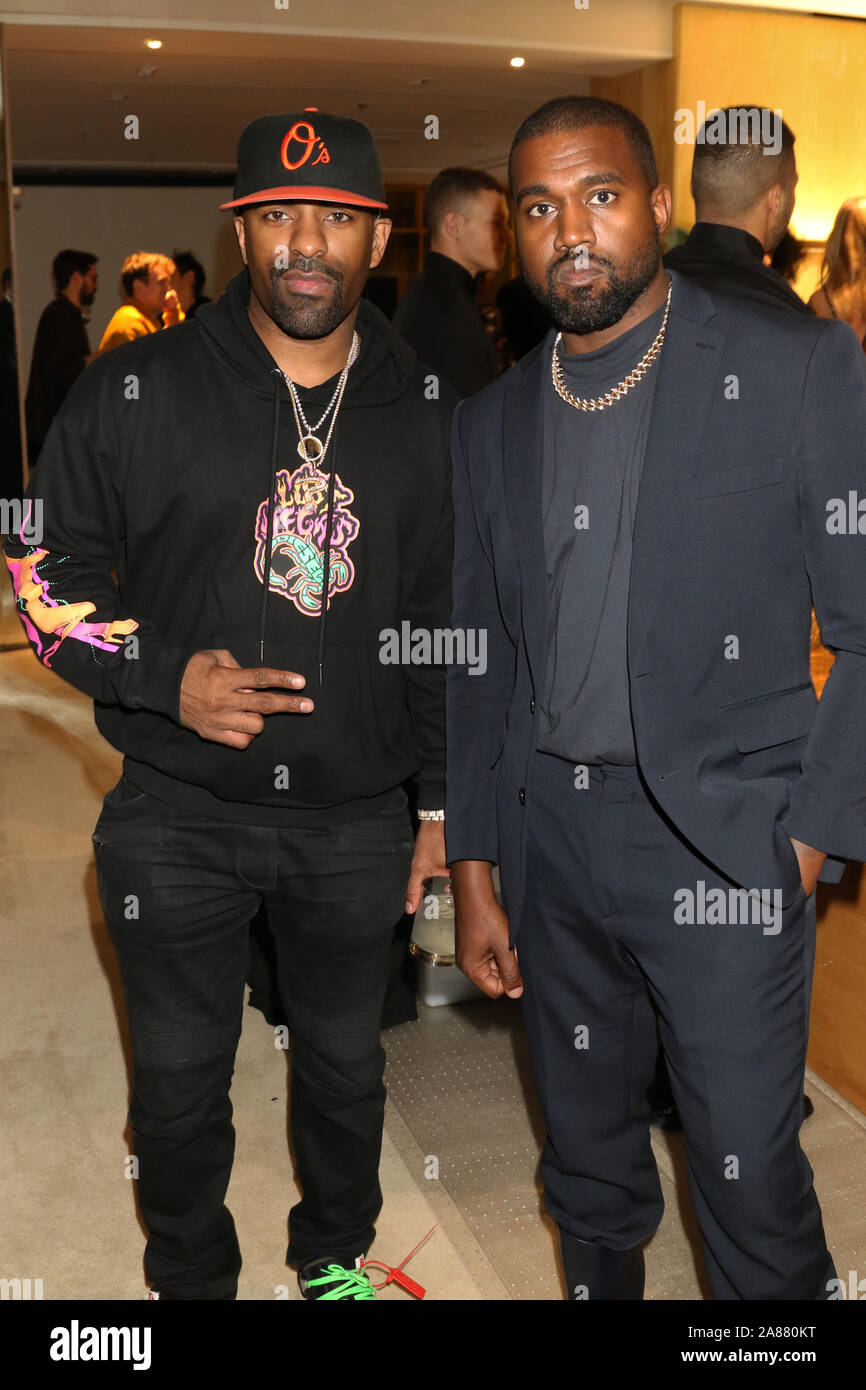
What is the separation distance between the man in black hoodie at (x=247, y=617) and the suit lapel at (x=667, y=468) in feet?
1.46

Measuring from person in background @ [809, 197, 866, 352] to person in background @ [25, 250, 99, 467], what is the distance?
4.87 m

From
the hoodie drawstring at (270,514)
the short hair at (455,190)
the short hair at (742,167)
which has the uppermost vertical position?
the short hair at (455,190)

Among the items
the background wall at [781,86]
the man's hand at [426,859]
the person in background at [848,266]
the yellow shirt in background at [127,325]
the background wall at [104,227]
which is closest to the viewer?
the man's hand at [426,859]

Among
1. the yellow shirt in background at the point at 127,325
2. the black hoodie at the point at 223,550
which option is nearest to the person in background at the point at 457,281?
the black hoodie at the point at 223,550

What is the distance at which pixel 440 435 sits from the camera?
Answer: 6.57ft

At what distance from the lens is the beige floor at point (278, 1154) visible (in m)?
2.34

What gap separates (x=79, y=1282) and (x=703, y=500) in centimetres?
168

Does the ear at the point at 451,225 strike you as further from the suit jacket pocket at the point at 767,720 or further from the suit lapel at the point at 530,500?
the suit jacket pocket at the point at 767,720

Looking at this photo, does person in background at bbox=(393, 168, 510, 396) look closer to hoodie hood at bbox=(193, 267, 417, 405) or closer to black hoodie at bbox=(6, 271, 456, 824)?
hoodie hood at bbox=(193, 267, 417, 405)

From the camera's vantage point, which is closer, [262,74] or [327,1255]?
[327,1255]

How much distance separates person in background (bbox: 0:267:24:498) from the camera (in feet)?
23.2

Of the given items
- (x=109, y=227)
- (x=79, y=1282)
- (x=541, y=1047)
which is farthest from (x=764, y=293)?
(x=109, y=227)

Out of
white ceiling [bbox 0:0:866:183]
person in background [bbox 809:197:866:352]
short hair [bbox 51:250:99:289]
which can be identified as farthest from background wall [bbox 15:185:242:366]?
person in background [bbox 809:197:866:352]
